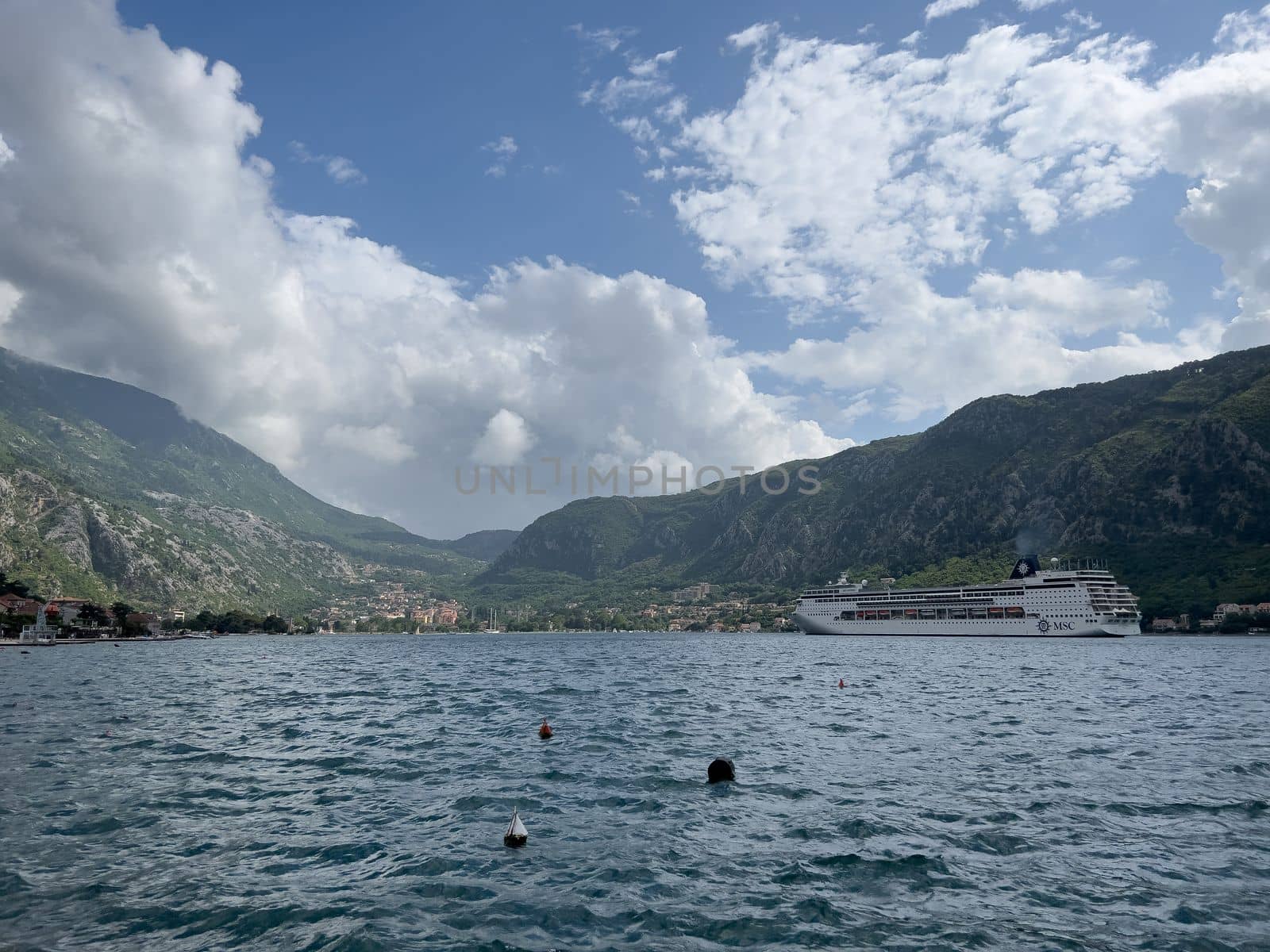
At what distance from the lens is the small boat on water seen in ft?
63.3

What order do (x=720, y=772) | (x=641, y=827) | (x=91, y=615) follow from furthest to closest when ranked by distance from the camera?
(x=91, y=615) < (x=720, y=772) < (x=641, y=827)

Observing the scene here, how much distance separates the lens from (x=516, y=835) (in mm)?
19328

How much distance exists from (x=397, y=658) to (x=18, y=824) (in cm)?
11258

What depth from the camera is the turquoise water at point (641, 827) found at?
46.2 feet

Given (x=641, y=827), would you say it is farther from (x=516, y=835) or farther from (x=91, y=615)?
(x=91, y=615)

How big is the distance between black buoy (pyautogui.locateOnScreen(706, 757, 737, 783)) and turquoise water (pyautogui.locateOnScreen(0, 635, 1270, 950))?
672 mm

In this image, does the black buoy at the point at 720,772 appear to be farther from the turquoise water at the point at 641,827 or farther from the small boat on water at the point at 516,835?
the small boat on water at the point at 516,835

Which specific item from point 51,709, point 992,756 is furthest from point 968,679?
point 51,709

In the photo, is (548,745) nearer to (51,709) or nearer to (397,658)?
(51,709)

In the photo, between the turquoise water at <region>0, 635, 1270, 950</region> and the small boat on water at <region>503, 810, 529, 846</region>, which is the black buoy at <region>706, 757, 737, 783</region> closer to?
the turquoise water at <region>0, 635, 1270, 950</region>

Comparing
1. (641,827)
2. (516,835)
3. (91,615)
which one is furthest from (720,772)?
(91,615)

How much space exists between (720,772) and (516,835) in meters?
9.96

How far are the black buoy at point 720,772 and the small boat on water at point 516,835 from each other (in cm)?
901

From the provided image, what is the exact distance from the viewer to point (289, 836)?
2016 cm
